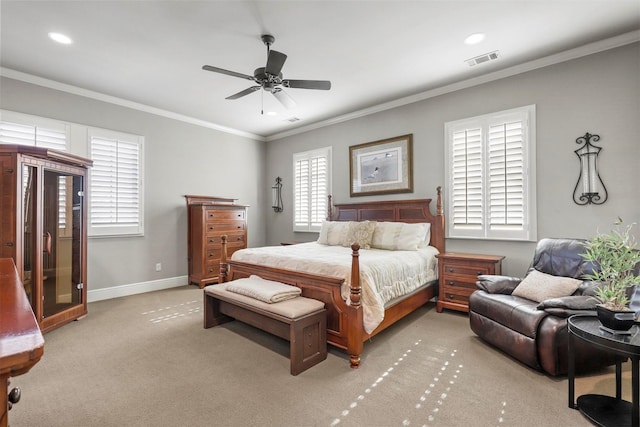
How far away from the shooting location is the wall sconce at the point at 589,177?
3.27 meters

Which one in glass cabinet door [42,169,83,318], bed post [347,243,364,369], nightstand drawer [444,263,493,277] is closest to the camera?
bed post [347,243,364,369]

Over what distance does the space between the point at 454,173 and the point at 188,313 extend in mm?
4037

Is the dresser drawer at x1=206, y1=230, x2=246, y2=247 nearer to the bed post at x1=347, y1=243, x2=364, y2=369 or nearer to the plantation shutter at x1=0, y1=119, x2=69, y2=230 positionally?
the plantation shutter at x1=0, y1=119, x2=69, y2=230

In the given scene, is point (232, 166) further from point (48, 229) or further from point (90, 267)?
point (48, 229)

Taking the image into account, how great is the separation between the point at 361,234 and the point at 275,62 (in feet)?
8.19

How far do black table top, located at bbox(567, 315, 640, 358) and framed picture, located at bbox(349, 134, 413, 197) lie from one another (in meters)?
2.94

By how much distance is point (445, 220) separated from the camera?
4359 millimetres

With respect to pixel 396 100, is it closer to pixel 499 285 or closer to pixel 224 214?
pixel 499 285

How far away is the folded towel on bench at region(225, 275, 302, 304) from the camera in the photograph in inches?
107

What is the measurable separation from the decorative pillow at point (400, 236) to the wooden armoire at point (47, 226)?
3.79m

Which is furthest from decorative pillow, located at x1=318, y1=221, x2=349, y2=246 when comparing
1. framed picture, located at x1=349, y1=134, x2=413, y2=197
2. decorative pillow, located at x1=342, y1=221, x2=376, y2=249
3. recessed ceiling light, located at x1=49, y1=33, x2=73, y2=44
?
recessed ceiling light, located at x1=49, y1=33, x2=73, y2=44

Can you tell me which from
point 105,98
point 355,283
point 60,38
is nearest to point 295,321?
point 355,283

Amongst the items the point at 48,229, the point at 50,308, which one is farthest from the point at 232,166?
the point at 50,308

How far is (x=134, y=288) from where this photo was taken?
4.89 m
